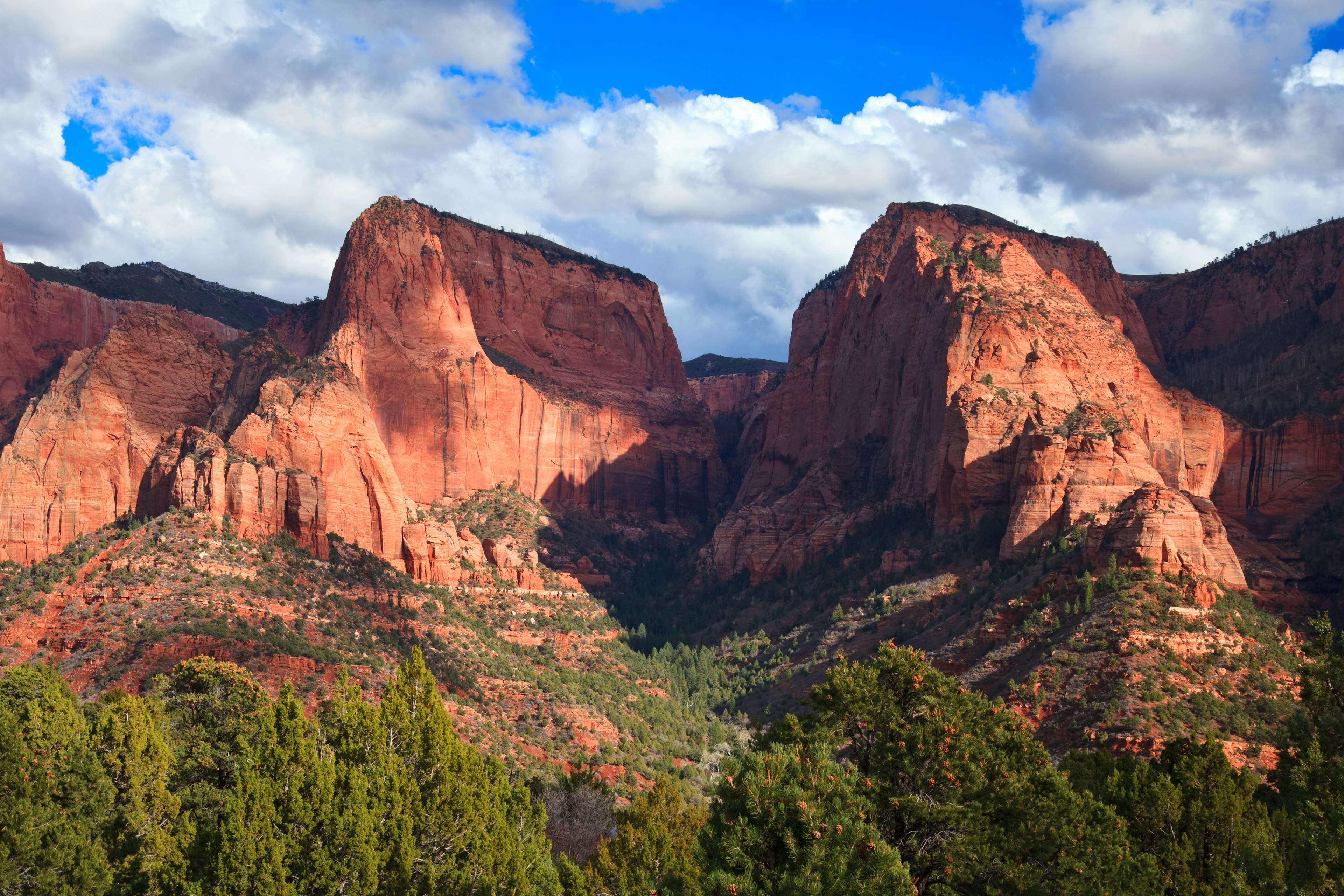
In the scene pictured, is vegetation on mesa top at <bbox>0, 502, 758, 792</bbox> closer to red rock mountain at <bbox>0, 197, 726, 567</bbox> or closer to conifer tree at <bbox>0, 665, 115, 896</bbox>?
red rock mountain at <bbox>0, 197, 726, 567</bbox>

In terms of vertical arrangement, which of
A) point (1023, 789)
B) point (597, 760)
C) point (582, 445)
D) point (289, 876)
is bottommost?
point (597, 760)

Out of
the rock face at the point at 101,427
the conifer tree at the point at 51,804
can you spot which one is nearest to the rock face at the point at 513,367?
the rock face at the point at 101,427

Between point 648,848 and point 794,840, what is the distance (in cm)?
1913

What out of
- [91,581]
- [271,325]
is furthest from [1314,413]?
[271,325]

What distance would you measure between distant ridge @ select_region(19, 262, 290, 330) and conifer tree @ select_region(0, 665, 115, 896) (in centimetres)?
→ 10255

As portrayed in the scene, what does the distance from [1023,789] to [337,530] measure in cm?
7126

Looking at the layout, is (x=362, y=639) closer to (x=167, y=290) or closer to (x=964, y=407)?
(x=964, y=407)

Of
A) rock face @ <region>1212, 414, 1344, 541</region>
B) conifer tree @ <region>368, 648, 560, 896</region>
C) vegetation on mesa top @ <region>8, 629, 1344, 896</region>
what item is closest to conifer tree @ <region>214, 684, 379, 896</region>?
vegetation on mesa top @ <region>8, 629, 1344, 896</region>

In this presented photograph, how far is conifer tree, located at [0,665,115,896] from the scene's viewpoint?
4500cm

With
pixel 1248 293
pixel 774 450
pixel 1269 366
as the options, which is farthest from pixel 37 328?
pixel 1248 293

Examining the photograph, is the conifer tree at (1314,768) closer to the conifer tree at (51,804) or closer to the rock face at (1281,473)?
the conifer tree at (51,804)

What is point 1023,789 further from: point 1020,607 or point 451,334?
point 451,334

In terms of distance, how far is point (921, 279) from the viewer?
131125 mm

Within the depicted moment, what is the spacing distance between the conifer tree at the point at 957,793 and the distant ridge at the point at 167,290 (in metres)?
126
